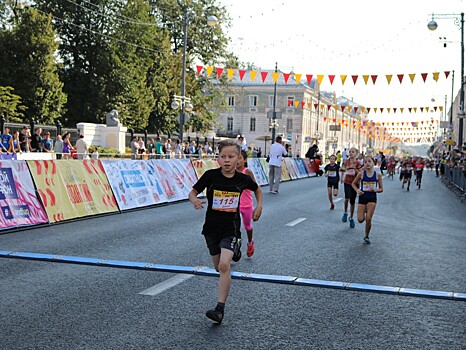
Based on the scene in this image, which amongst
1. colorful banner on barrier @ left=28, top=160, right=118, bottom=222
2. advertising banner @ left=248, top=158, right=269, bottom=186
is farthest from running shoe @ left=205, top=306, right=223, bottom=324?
advertising banner @ left=248, top=158, right=269, bottom=186

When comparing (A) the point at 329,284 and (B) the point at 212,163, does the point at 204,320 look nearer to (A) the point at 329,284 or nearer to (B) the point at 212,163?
(A) the point at 329,284

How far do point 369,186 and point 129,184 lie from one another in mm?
6457

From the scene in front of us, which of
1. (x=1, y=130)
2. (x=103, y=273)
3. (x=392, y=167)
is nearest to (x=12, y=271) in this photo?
(x=103, y=273)

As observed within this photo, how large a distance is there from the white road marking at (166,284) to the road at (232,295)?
0.07 ft

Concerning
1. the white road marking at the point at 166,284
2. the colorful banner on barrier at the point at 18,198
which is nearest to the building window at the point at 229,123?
the colorful banner on barrier at the point at 18,198

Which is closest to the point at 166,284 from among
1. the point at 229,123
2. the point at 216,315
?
the point at 216,315

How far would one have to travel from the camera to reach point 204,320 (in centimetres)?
551

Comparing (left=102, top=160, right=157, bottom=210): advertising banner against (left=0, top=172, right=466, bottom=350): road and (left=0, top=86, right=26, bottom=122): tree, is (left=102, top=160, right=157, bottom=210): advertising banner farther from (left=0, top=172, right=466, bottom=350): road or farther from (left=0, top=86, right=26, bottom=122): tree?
(left=0, top=86, right=26, bottom=122): tree

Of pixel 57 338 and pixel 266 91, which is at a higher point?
pixel 266 91

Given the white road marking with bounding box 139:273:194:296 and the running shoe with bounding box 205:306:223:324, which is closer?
the running shoe with bounding box 205:306:223:324

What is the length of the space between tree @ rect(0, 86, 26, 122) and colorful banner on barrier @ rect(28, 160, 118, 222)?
29922mm

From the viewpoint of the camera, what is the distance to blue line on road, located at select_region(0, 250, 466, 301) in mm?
6863

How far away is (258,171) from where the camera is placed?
91.7ft

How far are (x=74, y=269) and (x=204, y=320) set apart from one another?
2.80 metres
